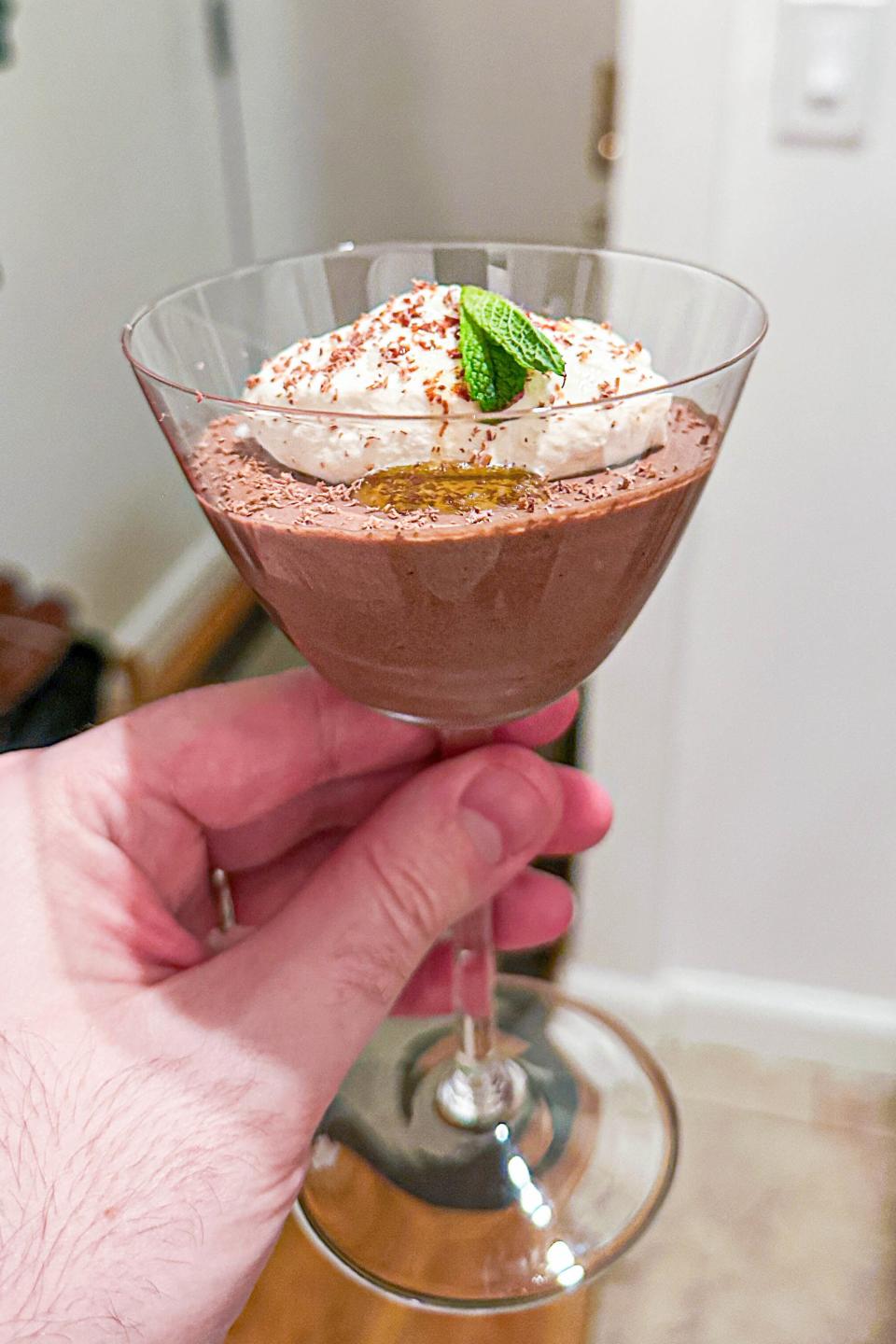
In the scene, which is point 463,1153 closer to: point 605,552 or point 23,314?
point 605,552

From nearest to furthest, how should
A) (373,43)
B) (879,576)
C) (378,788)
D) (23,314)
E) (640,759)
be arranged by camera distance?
(378,788), (879,576), (640,759), (23,314), (373,43)

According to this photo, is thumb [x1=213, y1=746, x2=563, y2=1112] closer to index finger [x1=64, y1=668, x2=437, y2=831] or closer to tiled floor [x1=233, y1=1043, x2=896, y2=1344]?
index finger [x1=64, y1=668, x2=437, y2=831]

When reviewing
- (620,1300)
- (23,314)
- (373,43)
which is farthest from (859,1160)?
(373,43)

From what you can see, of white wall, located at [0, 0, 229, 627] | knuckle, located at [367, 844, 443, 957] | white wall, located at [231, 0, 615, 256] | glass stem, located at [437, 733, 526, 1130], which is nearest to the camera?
knuckle, located at [367, 844, 443, 957]

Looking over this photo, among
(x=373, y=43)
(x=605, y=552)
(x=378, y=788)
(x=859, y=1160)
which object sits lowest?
(x=859, y=1160)

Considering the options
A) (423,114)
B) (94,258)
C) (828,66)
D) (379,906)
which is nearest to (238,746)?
(379,906)

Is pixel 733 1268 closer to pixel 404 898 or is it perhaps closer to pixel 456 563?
pixel 404 898

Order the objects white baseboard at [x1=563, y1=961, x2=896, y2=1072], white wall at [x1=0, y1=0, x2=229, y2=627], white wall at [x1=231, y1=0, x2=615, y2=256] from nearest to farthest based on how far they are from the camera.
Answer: white baseboard at [x1=563, y1=961, x2=896, y2=1072] < white wall at [x1=0, y1=0, x2=229, y2=627] < white wall at [x1=231, y1=0, x2=615, y2=256]

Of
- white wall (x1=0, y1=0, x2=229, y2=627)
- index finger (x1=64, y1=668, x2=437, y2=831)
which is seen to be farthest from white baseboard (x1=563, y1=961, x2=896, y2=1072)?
white wall (x1=0, y1=0, x2=229, y2=627)
